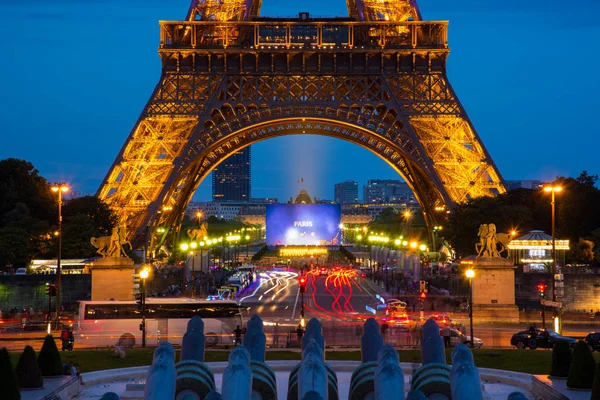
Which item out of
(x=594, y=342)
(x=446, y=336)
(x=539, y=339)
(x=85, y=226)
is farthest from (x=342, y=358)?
(x=85, y=226)

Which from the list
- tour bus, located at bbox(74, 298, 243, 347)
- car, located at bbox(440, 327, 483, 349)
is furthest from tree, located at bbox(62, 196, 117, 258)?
car, located at bbox(440, 327, 483, 349)

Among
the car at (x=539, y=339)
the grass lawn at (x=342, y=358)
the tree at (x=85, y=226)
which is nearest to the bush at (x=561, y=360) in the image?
the grass lawn at (x=342, y=358)

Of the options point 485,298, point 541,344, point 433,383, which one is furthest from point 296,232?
point 433,383

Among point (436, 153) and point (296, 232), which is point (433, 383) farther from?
point (296, 232)

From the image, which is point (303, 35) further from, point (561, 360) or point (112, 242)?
point (561, 360)

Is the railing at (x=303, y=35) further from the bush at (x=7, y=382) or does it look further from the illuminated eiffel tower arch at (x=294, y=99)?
the bush at (x=7, y=382)

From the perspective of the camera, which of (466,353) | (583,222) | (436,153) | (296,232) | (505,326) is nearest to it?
(466,353)

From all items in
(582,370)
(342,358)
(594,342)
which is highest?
(582,370)
